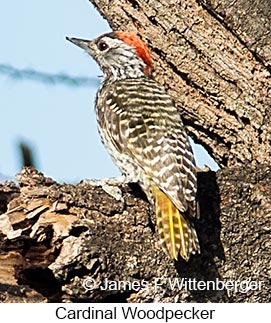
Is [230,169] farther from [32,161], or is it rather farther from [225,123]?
[32,161]

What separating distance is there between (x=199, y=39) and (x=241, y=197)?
2.77 ft

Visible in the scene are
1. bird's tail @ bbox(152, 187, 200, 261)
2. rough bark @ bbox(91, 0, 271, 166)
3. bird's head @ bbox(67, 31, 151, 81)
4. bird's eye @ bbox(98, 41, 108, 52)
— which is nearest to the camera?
bird's tail @ bbox(152, 187, 200, 261)

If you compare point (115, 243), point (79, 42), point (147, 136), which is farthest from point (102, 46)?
point (115, 243)

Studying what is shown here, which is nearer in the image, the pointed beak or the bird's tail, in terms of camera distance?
the bird's tail

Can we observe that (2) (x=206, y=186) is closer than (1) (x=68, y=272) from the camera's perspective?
No

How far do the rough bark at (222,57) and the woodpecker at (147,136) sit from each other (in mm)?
177

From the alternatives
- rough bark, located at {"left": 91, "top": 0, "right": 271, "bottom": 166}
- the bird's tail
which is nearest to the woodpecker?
the bird's tail

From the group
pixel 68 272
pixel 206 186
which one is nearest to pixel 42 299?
pixel 68 272

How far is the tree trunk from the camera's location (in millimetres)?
Result: 3814

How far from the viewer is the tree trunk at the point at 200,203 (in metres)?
3.81

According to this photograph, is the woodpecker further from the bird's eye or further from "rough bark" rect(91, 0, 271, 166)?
"rough bark" rect(91, 0, 271, 166)

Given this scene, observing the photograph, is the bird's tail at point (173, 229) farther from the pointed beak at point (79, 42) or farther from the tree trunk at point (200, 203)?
the pointed beak at point (79, 42)

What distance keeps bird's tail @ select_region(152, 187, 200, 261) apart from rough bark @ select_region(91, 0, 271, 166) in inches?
22.3
